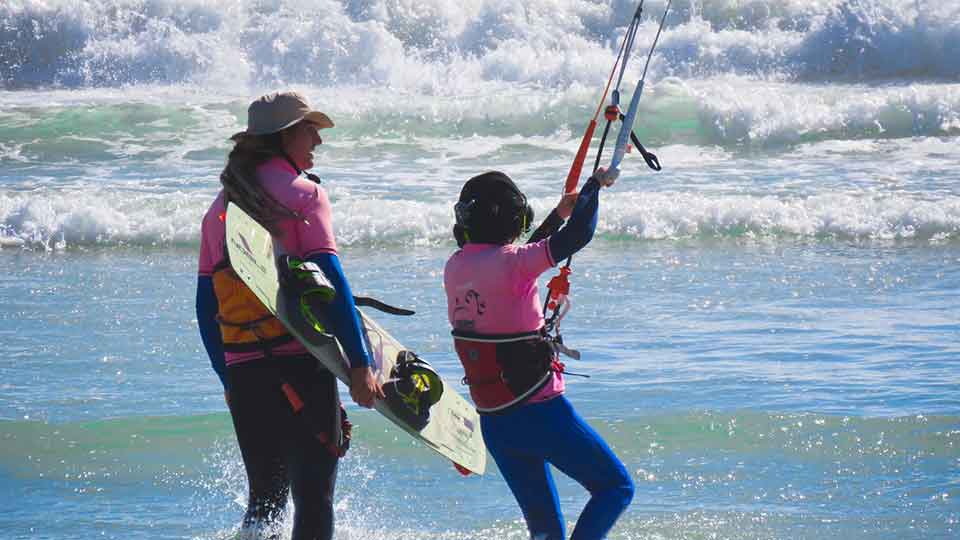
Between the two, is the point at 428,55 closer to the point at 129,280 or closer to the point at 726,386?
the point at 129,280

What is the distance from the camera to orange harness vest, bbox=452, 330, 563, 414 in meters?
4.16

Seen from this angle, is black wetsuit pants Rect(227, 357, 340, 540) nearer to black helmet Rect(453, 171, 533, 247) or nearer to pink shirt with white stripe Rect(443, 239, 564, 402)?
pink shirt with white stripe Rect(443, 239, 564, 402)

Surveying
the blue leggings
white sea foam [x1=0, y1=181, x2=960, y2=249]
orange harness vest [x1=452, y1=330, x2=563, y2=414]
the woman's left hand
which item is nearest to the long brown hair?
orange harness vest [x1=452, y1=330, x2=563, y2=414]

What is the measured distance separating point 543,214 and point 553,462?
9.99 meters

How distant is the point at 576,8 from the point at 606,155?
357 inches

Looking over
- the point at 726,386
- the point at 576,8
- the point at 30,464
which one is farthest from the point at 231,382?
the point at 576,8

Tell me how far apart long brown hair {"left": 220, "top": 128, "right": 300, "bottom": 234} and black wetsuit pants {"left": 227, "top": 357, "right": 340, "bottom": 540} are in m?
0.44

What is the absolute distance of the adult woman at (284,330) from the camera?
3.96 meters

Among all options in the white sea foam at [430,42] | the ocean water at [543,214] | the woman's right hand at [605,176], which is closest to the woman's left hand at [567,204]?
the woman's right hand at [605,176]

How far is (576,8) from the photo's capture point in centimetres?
2645

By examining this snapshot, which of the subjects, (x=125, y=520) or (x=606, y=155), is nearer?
(x=125, y=520)

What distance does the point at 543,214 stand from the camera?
14133 millimetres

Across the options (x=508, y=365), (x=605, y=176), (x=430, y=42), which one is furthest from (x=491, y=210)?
(x=430, y=42)

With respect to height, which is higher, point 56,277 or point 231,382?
point 231,382
